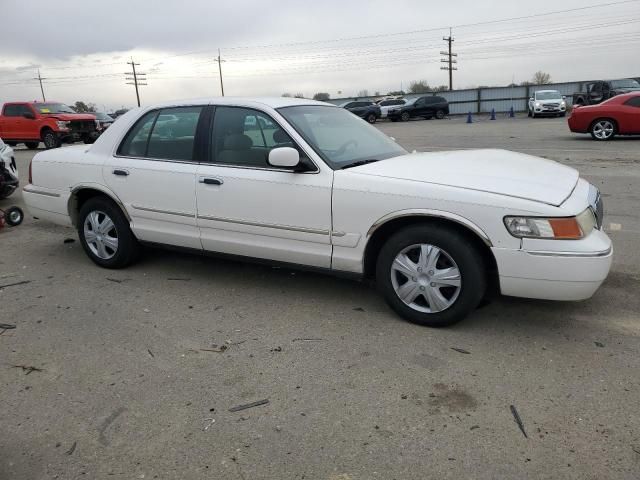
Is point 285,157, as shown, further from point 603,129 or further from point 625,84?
point 625,84

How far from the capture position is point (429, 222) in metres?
3.63

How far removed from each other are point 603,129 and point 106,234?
1482 centimetres

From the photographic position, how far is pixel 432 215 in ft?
11.6

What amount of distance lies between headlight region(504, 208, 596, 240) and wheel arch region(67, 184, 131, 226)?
334cm

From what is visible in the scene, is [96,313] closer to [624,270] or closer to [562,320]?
[562,320]

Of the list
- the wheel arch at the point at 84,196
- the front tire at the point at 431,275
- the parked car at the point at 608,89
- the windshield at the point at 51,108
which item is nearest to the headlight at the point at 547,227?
the front tire at the point at 431,275

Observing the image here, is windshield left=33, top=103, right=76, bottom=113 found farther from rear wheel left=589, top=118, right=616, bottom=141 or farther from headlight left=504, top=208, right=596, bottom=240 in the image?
headlight left=504, top=208, right=596, bottom=240

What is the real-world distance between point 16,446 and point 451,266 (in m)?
2.67

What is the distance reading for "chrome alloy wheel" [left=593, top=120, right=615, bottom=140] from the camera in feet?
50.6

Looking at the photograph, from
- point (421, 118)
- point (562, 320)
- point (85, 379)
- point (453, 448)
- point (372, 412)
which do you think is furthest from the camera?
point (421, 118)

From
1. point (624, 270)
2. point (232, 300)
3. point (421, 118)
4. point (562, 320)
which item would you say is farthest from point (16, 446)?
point (421, 118)

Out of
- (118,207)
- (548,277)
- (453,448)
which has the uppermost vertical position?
(118,207)

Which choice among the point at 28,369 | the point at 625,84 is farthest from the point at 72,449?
the point at 625,84

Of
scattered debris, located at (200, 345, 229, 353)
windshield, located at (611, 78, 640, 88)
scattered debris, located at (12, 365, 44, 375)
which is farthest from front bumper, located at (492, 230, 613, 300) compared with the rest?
windshield, located at (611, 78, 640, 88)
